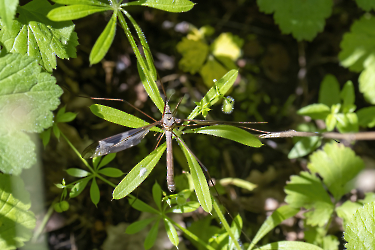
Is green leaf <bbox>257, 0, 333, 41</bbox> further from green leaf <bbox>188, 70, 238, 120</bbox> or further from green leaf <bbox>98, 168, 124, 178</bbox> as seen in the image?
green leaf <bbox>98, 168, 124, 178</bbox>

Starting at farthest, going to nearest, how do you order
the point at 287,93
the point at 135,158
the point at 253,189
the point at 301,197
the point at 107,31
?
the point at 287,93, the point at 253,189, the point at 135,158, the point at 301,197, the point at 107,31

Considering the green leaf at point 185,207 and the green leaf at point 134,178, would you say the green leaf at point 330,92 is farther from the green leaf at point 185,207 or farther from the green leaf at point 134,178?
the green leaf at point 134,178

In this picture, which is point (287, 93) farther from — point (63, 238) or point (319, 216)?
point (63, 238)

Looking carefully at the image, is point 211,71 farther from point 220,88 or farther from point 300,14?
point 220,88

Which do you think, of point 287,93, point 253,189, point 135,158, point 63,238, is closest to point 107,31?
point 135,158

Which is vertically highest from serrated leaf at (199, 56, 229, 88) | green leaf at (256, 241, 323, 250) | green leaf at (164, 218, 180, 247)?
serrated leaf at (199, 56, 229, 88)

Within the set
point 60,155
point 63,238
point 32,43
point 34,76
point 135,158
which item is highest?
point 32,43

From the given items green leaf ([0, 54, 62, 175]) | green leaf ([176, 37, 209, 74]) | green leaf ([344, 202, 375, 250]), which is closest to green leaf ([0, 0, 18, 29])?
green leaf ([0, 54, 62, 175])
